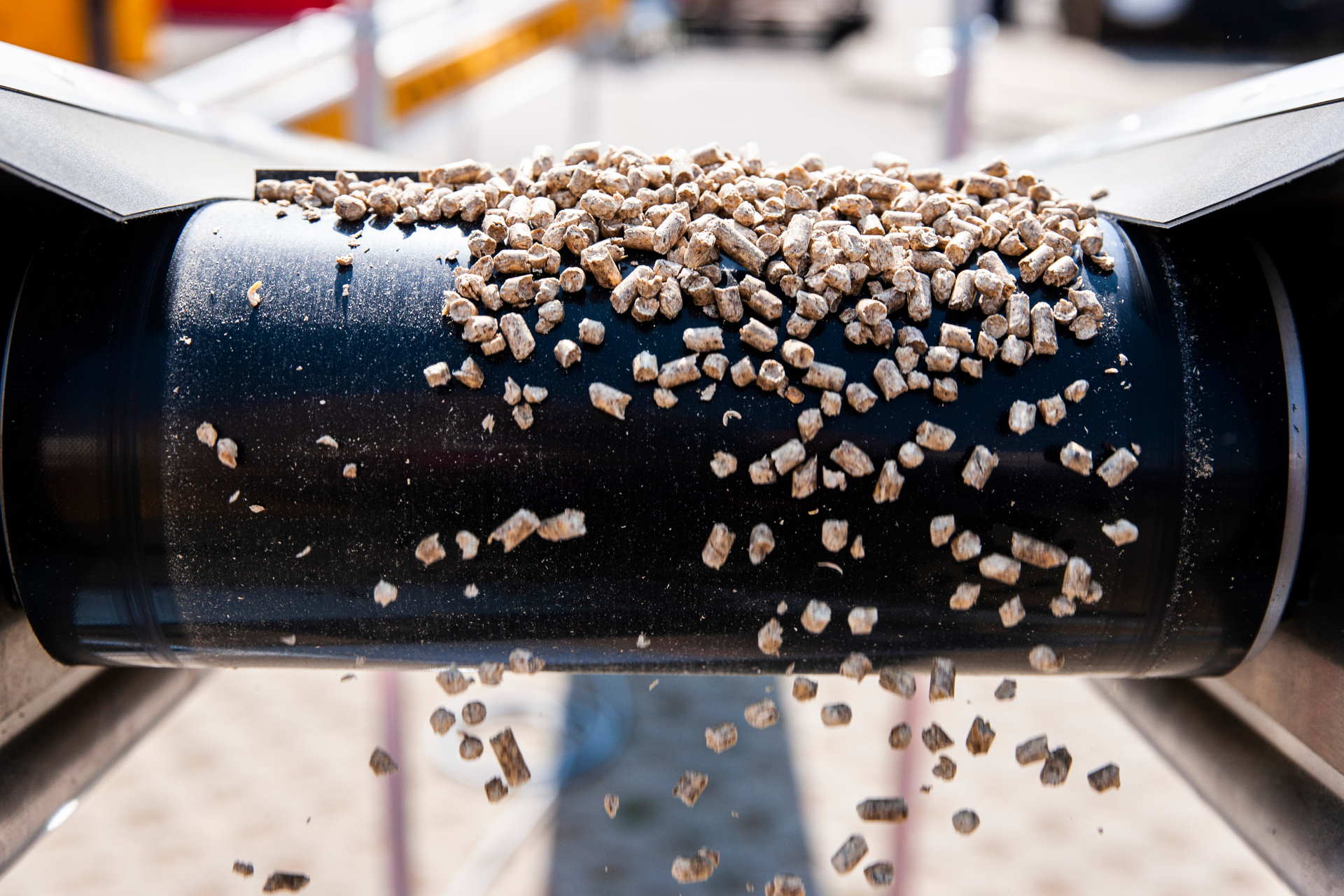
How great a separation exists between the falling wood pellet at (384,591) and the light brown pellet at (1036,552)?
1.38ft

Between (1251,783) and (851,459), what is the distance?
448mm

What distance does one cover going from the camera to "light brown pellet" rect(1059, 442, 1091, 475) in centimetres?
73

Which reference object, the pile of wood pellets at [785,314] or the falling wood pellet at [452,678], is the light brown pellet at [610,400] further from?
the falling wood pellet at [452,678]

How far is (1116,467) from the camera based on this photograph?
73cm

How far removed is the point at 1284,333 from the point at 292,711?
1.83 metres

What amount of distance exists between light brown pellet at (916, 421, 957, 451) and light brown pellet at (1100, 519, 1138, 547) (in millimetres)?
125

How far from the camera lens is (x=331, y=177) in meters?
0.94

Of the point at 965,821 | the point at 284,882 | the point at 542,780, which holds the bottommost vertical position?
the point at 542,780

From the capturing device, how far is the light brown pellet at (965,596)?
0.75 m

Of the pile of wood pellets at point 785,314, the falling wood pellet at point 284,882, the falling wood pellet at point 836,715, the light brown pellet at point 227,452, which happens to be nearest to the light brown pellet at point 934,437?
the pile of wood pellets at point 785,314

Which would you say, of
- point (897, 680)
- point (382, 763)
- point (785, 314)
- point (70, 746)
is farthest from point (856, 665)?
point (70, 746)

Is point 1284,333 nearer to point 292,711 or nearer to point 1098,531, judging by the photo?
point 1098,531

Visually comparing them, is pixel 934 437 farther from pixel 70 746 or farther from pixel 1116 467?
Result: pixel 70 746

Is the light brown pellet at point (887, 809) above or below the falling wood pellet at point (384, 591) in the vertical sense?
below
